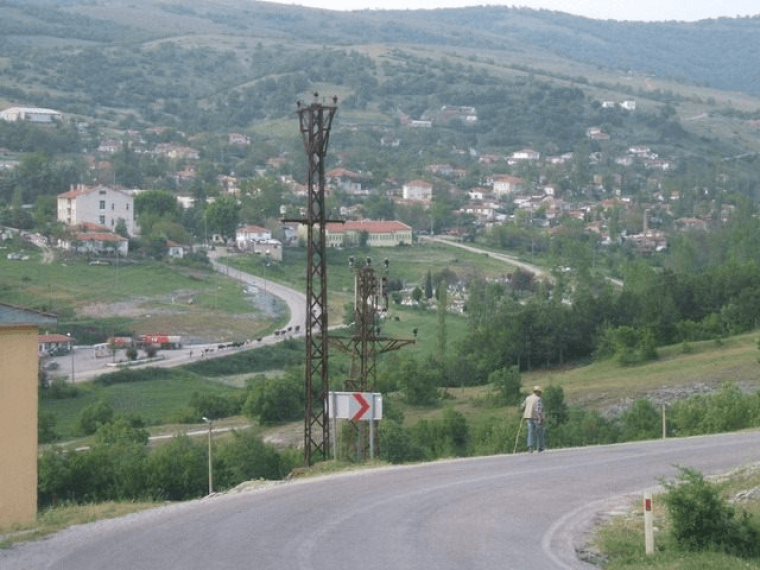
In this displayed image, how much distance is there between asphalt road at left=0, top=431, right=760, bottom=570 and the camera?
10.9 meters

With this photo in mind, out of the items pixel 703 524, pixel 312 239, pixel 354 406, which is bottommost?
pixel 354 406

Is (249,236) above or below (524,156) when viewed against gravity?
below

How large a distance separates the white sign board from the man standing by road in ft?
6.31

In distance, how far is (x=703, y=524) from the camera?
11.4 meters

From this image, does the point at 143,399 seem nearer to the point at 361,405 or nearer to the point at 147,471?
the point at 147,471

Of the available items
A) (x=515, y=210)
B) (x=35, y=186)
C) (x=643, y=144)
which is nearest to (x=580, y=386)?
(x=35, y=186)

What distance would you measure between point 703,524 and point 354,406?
8.15m

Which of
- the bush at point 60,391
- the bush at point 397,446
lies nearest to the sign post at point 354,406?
the bush at point 397,446

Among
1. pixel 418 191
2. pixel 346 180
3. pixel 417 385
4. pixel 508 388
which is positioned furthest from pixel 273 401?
pixel 346 180

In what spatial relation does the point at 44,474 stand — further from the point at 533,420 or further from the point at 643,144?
the point at 643,144

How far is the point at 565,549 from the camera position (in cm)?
1162

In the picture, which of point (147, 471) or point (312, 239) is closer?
point (312, 239)

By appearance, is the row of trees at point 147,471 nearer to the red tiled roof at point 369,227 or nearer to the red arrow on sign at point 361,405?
the red arrow on sign at point 361,405

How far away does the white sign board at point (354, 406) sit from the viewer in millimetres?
19000
